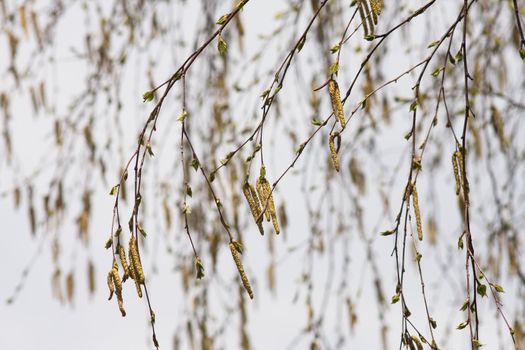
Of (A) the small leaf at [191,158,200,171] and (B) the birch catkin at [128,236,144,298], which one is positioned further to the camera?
(A) the small leaf at [191,158,200,171]

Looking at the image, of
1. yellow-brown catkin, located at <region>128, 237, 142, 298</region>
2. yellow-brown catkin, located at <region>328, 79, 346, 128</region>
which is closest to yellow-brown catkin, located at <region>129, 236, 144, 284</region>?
yellow-brown catkin, located at <region>128, 237, 142, 298</region>

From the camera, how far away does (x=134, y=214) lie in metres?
1.16

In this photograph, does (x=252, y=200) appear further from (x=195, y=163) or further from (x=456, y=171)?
(x=456, y=171)

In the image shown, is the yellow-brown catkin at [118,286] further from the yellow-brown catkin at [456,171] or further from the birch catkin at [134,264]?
the yellow-brown catkin at [456,171]

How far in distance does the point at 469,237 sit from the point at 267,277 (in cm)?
152

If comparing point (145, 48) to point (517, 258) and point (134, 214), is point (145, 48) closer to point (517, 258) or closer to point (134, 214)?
point (517, 258)

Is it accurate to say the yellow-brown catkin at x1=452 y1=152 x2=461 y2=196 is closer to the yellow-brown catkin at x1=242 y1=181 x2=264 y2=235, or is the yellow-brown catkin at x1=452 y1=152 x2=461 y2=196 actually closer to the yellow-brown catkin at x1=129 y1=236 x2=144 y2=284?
the yellow-brown catkin at x1=242 y1=181 x2=264 y2=235

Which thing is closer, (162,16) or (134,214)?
(134,214)

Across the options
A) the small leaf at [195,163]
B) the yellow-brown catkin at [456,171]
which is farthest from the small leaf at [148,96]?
the yellow-brown catkin at [456,171]

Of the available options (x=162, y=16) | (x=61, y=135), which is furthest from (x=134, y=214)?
(x=162, y=16)

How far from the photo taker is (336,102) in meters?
1.20

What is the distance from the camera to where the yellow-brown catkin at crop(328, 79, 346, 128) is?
1.18 metres

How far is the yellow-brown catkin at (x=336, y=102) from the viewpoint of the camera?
1.18m

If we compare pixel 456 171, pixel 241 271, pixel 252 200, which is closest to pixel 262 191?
pixel 252 200
